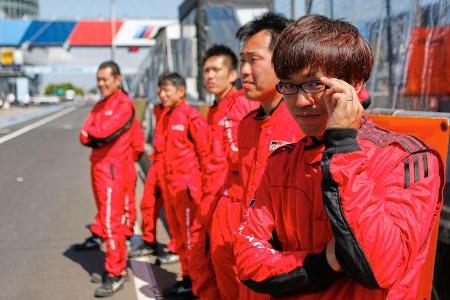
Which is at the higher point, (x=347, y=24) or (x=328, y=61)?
(x=347, y=24)

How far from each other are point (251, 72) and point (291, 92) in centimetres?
110

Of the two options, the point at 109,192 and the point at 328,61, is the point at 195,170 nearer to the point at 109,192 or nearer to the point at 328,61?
the point at 109,192

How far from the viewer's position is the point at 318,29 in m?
1.57

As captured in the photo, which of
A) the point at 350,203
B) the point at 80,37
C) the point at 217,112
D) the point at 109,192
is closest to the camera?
the point at 350,203

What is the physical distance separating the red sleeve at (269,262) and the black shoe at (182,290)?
9.99 ft

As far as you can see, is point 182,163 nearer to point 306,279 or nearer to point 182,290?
point 182,290

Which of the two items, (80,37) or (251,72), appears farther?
(80,37)

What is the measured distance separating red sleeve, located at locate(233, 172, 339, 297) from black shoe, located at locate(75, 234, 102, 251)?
4.79 metres

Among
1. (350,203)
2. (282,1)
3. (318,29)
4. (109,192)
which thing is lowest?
(109,192)

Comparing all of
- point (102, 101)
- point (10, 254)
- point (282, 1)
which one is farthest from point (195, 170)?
point (10, 254)

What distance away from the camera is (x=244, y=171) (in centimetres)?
275

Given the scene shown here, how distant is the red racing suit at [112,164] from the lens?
16.3ft

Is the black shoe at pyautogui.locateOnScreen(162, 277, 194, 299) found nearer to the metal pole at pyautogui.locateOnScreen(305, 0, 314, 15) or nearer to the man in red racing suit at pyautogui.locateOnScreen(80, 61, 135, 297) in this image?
the man in red racing suit at pyautogui.locateOnScreen(80, 61, 135, 297)

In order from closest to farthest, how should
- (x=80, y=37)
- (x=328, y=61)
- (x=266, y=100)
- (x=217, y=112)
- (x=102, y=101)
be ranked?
(x=328, y=61), (x=266, y=100), (x=217, y=112), (x=102, y=101), (x=80, y=37)
